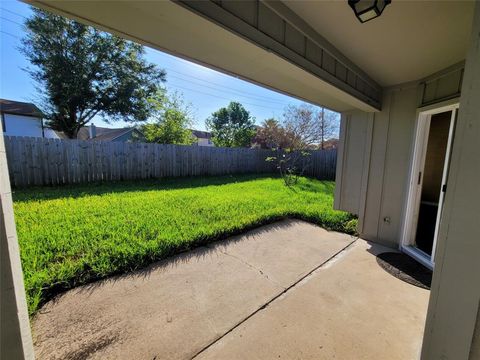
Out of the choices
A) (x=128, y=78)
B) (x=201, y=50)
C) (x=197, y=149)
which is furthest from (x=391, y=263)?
(x=128, y=78)

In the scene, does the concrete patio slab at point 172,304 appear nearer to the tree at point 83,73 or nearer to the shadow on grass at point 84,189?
the shadow on grass at point 84,189

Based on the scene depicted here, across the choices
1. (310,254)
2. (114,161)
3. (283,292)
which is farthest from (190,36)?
(114,161)

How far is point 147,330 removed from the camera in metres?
1.80

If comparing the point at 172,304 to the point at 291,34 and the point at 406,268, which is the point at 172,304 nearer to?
the point at 291,34

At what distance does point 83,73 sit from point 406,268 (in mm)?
13960

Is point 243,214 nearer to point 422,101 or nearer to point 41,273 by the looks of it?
point 41,273

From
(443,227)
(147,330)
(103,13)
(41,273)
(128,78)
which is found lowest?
(147,330)

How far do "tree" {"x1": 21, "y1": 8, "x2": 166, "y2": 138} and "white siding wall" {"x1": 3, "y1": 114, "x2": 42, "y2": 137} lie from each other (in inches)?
234

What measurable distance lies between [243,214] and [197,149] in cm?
557

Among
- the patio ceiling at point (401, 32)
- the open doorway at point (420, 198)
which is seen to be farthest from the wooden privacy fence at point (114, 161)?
the patio ceiling at point (401, 32)

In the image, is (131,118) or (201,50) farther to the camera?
(131,118)

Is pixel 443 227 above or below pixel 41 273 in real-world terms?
above

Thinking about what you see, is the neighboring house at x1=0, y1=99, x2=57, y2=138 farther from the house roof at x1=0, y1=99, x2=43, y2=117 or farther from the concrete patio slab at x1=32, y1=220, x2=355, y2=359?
the concrete patio slab at x1=32, y1=220, x2=355, y2=359

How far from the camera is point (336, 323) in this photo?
1.91 m
